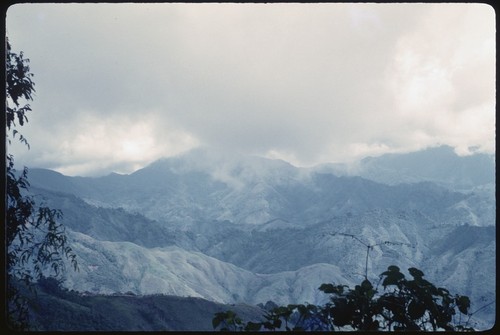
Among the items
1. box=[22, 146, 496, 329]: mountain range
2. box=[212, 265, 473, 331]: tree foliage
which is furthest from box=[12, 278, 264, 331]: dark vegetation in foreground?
box=[212, 265, 473, 331]: tree foliage

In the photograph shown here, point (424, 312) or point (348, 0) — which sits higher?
point (348, 0)

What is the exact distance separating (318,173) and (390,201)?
125 ft

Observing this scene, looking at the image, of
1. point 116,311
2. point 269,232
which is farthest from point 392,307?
point 269,232

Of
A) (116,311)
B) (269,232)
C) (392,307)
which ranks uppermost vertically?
(269,232)

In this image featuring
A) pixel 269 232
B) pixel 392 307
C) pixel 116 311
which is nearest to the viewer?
pixel 392 307

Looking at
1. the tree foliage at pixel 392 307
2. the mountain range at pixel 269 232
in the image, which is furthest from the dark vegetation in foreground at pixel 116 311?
the tree foliage at pixel 392 307

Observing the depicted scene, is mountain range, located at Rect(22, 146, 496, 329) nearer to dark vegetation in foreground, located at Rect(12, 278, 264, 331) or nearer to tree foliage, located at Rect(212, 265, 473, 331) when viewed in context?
tree foliage, located at Rect(212, 265, 473, 331)

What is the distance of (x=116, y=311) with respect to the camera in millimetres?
24109

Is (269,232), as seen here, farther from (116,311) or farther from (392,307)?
(392,307)

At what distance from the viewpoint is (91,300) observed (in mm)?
24359

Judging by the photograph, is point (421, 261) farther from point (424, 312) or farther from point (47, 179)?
point (47, 179)

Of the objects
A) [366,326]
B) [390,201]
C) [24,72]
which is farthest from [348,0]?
[390,201]

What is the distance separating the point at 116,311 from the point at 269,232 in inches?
2433

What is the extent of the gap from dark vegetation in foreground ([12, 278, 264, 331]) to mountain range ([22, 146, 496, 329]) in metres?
7.72
